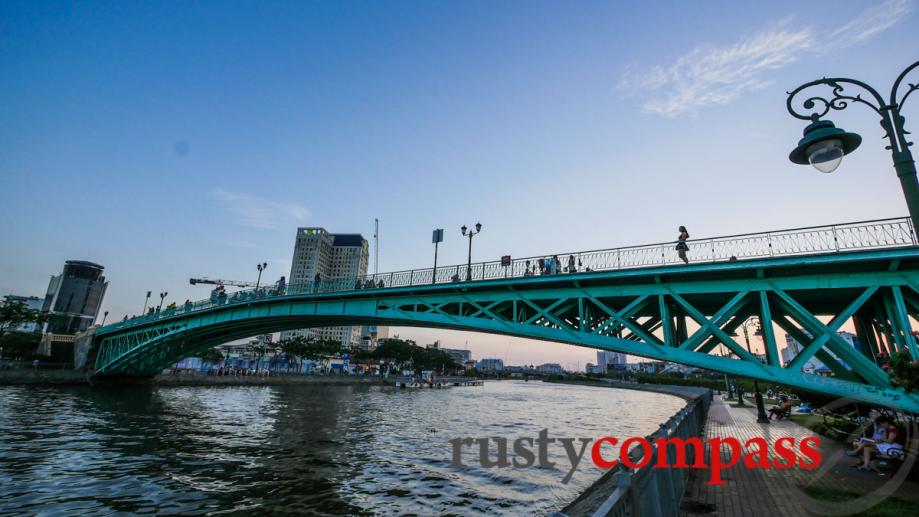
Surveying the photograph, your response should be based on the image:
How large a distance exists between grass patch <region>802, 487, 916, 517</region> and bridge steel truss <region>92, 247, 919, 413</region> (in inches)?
120

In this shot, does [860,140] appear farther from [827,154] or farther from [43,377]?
[43,377]

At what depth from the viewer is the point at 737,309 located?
14297 mm

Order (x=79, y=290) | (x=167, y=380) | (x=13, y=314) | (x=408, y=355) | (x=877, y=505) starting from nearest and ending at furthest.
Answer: (x=877, y=505) < (x=13, y=314) < (x=167, y=380) < (x=408, y=355) < (x=79, y=290)

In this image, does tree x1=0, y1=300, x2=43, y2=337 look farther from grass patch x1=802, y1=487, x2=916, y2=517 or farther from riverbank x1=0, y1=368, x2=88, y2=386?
grass patch x1=802, y1=487, x2=916, y2=517

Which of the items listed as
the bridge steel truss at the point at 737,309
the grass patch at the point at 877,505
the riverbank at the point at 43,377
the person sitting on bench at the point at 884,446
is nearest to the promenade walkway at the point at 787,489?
the grass patch at the point at 877,505

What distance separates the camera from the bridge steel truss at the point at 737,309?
37.8 ft

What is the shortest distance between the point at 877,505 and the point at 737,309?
7627mm

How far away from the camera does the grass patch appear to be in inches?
280

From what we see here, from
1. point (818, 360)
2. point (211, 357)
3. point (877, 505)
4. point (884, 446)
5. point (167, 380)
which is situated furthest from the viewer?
point (211, 357)

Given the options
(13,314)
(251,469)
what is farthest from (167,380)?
(251,469)

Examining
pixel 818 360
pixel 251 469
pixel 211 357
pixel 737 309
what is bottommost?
pixel 251 469

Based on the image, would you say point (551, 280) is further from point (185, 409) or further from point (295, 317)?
point (185, 409)

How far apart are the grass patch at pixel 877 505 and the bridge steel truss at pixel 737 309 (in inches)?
120

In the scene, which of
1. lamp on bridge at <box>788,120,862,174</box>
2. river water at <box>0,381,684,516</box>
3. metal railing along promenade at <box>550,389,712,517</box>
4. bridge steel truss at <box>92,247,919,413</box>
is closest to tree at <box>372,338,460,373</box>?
river water at <box>0,381,684,516</box>
